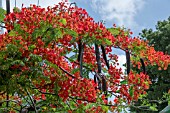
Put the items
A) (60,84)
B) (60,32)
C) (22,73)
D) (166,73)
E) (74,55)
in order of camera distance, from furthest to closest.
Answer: (166,73) → (74,55) → (60,84) → (22,73) → (60,32)

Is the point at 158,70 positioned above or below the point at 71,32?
above

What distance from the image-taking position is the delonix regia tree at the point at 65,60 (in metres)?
5.35

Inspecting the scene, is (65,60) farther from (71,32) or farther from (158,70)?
(158,70)

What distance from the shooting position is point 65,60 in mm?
6133

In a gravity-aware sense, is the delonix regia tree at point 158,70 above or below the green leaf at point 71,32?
above

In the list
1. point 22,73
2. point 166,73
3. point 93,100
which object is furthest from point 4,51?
point 166,73

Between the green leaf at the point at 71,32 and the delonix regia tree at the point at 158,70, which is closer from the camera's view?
the green leaf at the point at 71,32

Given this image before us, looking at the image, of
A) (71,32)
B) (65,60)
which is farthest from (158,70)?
(71,32)

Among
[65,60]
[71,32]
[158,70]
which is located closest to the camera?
[71,32]

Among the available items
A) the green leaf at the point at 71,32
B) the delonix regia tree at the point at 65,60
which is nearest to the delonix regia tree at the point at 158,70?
the delonix regia tree at the point at 65,60

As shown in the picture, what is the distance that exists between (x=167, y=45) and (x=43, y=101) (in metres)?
13.4

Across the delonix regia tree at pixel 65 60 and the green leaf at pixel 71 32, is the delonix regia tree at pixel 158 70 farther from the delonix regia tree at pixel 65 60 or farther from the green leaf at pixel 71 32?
the green leaf at pixel 71 32

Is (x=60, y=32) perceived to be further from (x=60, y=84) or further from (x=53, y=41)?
(x=60, y=84)

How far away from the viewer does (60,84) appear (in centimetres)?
602
